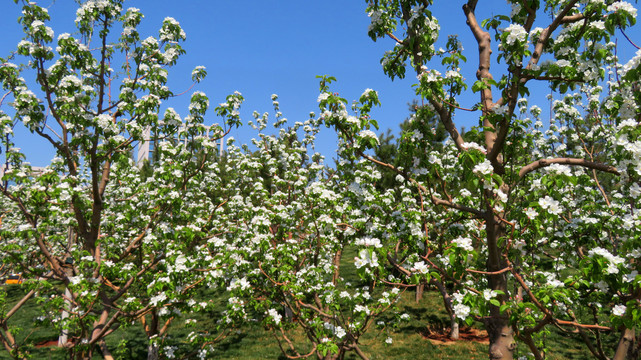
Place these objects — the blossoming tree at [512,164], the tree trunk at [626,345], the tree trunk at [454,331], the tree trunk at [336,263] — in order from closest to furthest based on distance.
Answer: the blossoming tree at [512,164] → the tree trunk at [626,345] → the tree trunk at [336,263] → the tree trunk at [454,331]

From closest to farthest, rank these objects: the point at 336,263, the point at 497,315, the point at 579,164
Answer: the point at 579,164
the point at 497,315
the point at 336,263

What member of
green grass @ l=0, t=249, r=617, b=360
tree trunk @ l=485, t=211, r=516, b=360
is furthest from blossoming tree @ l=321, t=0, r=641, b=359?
green grass @ l=0, t=249, r=617, b=360

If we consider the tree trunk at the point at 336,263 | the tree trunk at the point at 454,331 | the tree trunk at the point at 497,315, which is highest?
the tree trunk at the point at 336,263

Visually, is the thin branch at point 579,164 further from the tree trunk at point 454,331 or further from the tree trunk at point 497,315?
the tree trunk at point 454,331

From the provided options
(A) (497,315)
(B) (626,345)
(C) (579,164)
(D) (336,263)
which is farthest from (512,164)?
(D) (336,263)

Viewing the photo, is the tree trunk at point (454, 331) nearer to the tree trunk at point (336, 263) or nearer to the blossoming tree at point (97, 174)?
the tree trunk at point (336, 263)

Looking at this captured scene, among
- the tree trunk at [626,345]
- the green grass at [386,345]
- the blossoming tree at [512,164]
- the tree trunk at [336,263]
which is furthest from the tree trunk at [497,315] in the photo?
the green grass at [386,345]

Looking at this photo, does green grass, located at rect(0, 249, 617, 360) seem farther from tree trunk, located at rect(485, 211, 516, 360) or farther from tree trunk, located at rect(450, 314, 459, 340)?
tree trunk, located at rect(485, 211, 516, 360)

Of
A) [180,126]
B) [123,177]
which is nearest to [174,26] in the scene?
[180,126]

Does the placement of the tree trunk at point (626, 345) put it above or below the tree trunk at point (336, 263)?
below

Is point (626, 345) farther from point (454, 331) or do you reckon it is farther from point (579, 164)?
point (454, 331)

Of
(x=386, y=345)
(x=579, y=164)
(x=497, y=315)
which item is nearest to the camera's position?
(x=579, y=164)

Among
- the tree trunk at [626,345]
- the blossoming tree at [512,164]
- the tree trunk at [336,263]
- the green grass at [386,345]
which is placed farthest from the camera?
the green grass at [386,345]

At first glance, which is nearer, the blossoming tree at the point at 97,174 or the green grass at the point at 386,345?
the blossoming tree at the point at 97,174
